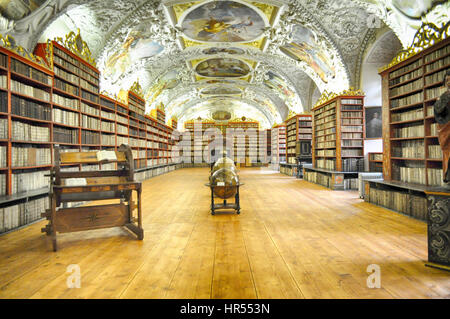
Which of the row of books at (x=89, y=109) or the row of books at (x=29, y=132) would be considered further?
the row of books at (x=89, y=109)

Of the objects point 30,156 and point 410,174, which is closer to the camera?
point 30,156

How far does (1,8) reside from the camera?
5.05 meters

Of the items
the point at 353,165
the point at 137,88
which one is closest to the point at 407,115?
the point at 353,165

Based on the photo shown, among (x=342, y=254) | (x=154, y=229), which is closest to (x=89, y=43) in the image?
(x=154, y=229)

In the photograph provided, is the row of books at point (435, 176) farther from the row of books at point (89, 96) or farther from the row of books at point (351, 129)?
the row of books at point (89, 96)

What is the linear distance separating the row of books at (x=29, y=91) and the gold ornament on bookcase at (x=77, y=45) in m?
1.71

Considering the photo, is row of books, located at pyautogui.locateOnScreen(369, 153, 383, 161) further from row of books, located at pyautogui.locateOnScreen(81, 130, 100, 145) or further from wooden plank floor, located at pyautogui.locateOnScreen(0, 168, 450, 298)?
row of books, located at pyautogui.locateOnScreen(81, 130, 100, 145)

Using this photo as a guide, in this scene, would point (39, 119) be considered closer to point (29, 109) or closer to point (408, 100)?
point (29, 109)

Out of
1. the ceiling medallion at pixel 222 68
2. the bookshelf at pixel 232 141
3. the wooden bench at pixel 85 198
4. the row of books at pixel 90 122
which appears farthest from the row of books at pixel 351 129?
the bookshelf at pixel 232 141

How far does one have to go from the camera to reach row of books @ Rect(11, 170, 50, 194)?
5129 millimetres

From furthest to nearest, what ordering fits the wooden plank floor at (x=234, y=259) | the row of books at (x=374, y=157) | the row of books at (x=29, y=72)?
the row of books at (x=374, y=157) → the row of books at (x=29, y=72) → the wooden plank floor at (x=234, y=259)

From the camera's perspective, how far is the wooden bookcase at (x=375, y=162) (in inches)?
382

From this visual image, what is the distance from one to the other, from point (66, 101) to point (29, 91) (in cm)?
144

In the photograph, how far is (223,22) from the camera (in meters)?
11.0
